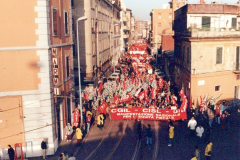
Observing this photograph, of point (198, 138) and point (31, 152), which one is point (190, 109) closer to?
point (198, 138)

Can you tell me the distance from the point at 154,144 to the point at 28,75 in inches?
367

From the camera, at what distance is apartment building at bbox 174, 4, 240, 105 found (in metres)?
26.5

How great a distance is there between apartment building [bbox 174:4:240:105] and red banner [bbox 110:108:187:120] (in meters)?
4.46

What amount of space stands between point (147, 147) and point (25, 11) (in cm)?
1143

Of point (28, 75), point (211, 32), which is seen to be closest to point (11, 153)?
point (28, 75)

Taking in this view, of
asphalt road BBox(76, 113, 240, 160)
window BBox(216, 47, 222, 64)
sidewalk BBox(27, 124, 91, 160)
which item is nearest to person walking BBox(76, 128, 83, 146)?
sidewalk BBox(27, 124, 91, 160)

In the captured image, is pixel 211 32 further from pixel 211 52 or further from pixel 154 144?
pixel 154 144

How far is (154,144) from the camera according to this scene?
19281 mm

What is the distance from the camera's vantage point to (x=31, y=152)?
17.8 m

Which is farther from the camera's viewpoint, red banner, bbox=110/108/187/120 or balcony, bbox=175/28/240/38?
balcony, bbox=175/28/240/38

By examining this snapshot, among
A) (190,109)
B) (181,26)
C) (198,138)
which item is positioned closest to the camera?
(198,138)

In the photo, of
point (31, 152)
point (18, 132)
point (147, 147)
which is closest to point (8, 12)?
point (18, 132)

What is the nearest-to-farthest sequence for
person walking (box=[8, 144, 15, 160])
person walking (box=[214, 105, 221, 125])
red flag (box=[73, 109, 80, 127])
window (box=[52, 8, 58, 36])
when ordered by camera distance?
person walking (box=[8, 144, 15, 160]), window (box=[52, 8, 58, 36]), red flag (box=[73, 109, 80, 127]), person walking (box=[214, 105, 221, 125])

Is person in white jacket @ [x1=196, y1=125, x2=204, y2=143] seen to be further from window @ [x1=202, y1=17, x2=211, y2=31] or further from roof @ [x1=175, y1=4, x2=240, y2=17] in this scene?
roof @ [x1=175, y1=4, x2=240, y2=17]
